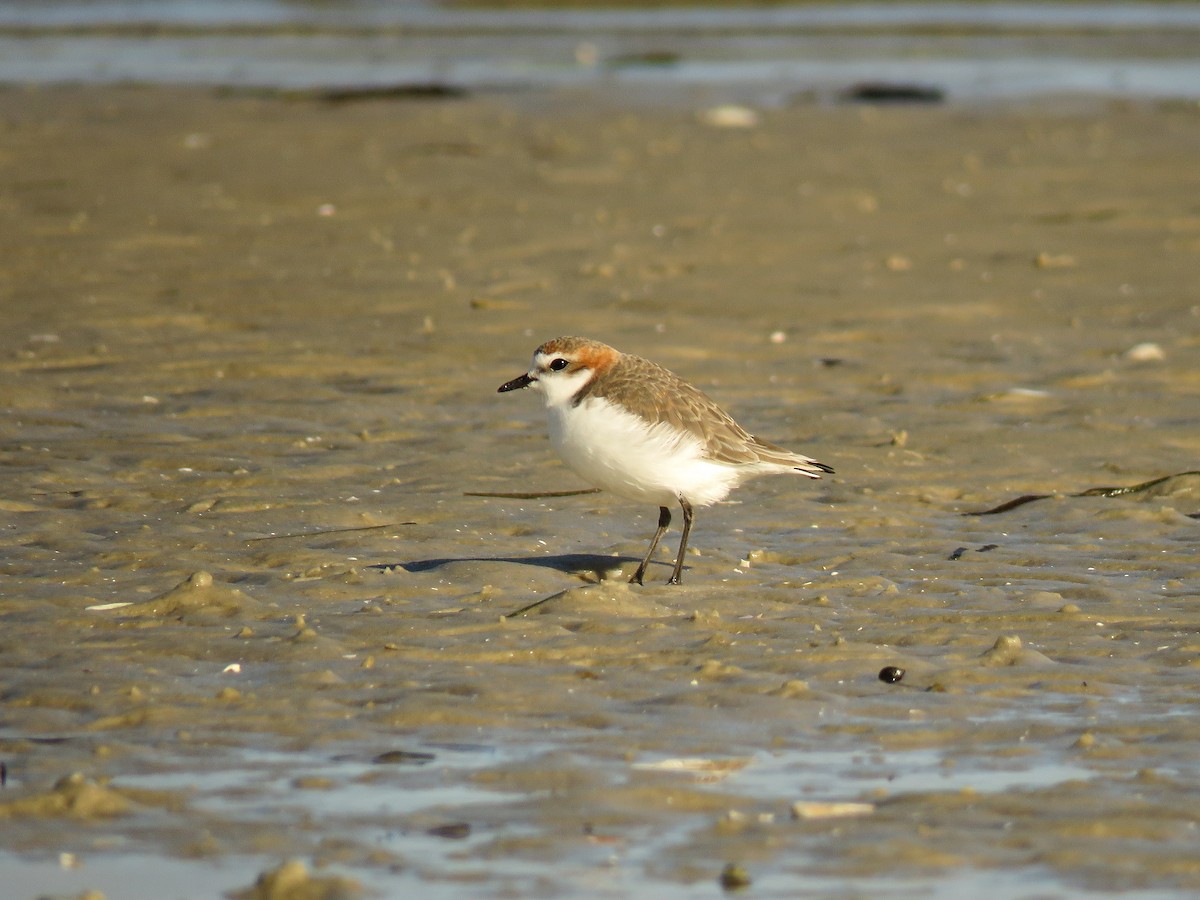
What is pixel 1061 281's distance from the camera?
42.5 ft

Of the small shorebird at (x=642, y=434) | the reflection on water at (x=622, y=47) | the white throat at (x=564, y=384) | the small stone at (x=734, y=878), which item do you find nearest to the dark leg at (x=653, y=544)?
the small shorebird at (x=642, y=434)

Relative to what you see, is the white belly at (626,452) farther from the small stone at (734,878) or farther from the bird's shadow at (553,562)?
the small stone at (734,878)

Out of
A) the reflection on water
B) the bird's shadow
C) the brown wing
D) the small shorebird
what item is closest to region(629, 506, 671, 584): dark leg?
the small shorebird

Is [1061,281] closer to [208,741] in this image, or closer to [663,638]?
[663,638]

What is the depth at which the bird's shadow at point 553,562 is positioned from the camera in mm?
7414

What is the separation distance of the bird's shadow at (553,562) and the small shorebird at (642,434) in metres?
0.20

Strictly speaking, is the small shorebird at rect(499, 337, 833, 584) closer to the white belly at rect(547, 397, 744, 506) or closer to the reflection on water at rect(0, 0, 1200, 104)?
the white belly at rect(547, 397, 744, 506)

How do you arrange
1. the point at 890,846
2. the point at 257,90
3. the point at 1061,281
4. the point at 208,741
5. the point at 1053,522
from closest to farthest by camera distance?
the point at 890,846 → the point at 208,741 → the point at 1053,522 → the point at 1061,281 → the point at 257,90

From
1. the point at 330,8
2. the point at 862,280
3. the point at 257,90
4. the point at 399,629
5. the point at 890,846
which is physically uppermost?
the point at 890,846

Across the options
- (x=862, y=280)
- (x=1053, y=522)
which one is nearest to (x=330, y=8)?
(x=862, y=280)

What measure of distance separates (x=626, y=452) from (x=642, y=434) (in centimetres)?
10

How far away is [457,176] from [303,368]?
6.40 metres

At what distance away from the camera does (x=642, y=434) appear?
7.32m

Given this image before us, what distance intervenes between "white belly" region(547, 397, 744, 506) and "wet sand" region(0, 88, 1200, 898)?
0.40 metres
